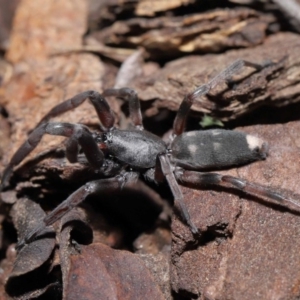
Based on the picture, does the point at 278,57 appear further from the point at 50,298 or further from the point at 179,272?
the point at 50,298

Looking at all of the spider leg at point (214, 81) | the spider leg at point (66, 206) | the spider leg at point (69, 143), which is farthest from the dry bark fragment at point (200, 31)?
the spider leg at point (66, 206)

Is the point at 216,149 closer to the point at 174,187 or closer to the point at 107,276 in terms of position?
the point at 174,187

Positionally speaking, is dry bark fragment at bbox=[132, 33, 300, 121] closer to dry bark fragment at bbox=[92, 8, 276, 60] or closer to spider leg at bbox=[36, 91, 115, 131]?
dry bark fragment at bbox=[92, 8, 276, 60]

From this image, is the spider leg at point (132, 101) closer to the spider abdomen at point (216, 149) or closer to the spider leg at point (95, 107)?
the spider leg at point (95, 107)

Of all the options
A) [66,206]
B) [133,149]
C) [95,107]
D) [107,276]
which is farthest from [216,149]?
[107,276]

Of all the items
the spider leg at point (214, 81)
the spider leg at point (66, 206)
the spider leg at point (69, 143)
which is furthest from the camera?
the spider leg at point (214, 81)

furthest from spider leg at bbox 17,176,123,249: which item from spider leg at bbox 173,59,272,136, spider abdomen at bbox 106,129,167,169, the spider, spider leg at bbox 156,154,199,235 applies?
spider leg at bbox 173,59,272,136

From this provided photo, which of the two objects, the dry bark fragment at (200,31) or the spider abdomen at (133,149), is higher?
the dry bark fragment at (200,31)
